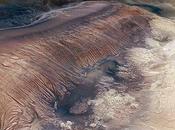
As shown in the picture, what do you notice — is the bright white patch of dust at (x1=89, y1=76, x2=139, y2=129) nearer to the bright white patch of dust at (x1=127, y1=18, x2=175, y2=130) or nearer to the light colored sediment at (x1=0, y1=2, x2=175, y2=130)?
the light colored sediment at (x1=0, y1=2, x2=175, y2=130)

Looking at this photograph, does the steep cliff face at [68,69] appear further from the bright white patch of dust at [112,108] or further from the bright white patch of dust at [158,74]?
the bright white patch of dust at [158,74]

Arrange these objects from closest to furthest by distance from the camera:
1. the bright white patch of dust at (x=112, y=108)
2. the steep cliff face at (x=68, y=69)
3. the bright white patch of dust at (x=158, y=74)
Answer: the steep cliff face at (x=68, y=69) → the bright white patch of dust at (x=112, y=108) → the bright white patch of dust at (x=158, y=74)

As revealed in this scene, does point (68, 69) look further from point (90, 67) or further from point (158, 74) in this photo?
point (158, 74)

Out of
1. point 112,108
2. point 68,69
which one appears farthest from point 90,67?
point 112,108

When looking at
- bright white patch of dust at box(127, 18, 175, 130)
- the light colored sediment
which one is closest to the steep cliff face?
the light colored sediment

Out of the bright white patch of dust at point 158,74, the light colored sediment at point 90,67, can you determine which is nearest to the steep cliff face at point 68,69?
the light colored sediment at point 90,67

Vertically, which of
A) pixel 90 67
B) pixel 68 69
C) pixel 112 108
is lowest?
pixel 112 108

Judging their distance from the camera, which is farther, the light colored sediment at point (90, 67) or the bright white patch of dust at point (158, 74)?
the bright white patch of dust at point (158, 74)

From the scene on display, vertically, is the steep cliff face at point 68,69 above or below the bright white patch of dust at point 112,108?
above

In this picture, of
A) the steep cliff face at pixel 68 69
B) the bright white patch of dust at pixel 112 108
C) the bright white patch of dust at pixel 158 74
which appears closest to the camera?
the steep cliff face at pixel 68 69
